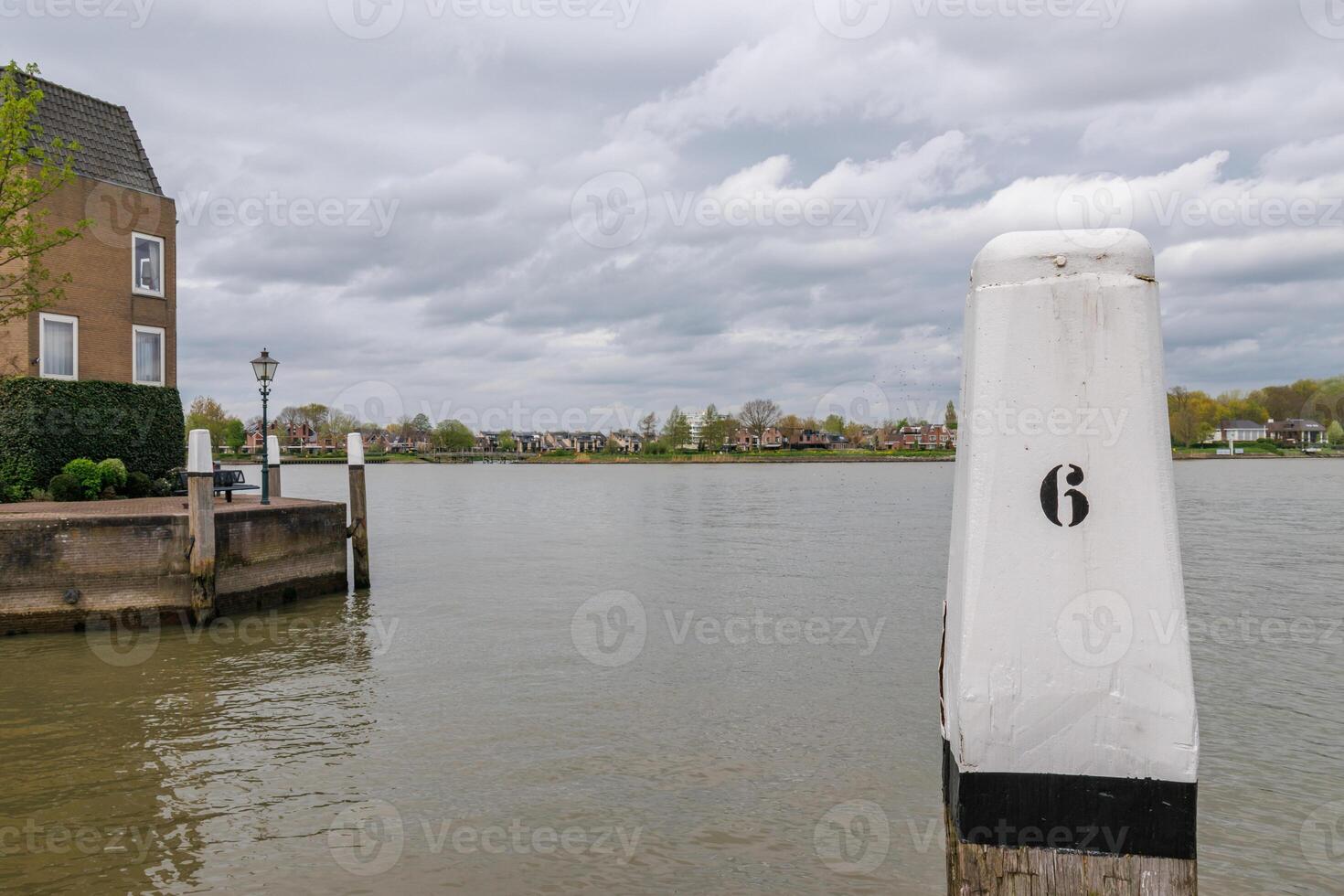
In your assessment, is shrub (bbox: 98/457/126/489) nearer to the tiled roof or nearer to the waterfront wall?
the waterfront wall

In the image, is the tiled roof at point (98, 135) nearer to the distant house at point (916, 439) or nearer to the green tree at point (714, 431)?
the green tree at point (714, 431)

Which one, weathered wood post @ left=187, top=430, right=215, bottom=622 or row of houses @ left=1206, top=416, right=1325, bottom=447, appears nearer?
weathered wood post @ left=187, top=430, right=215, bottom=622

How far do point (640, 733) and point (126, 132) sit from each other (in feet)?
94.2

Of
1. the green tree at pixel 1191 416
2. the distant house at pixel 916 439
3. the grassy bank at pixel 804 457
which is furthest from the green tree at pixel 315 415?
the green tree at pixel 1191 416

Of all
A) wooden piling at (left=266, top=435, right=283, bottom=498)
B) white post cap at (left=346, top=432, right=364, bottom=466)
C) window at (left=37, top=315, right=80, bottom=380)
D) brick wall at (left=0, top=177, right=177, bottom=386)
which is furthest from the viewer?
brick wall at (left=0, top=177, right=177, bottom=386)

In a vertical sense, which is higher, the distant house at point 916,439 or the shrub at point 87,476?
the distant house at point 916,439

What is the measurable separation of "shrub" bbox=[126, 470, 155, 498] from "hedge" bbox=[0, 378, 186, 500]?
1517 mm

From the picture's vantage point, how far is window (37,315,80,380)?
82.7ft

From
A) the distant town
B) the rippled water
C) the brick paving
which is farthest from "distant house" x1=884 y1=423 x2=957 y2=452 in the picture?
the brick paving

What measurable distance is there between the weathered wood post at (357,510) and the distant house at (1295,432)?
212144 millimetres

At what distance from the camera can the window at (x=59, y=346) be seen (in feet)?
82.7

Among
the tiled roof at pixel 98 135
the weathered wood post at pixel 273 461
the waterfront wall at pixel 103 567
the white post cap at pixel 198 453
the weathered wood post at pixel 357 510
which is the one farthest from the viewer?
the tiled roof at pixel 98 135

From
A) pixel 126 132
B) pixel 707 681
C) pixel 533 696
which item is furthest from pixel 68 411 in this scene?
pixel 707 681

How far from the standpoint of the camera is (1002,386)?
6.16ft
